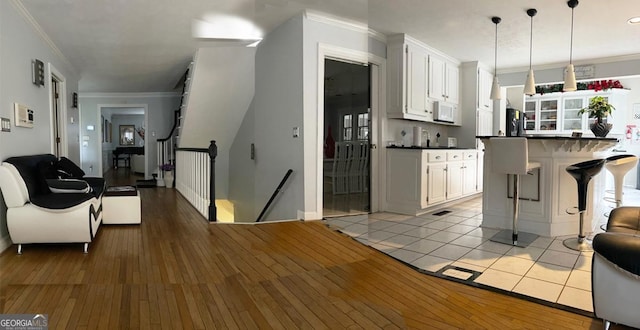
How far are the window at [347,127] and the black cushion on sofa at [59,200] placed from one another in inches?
121

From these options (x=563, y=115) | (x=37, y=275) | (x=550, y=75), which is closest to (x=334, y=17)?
(x=37, y=275)

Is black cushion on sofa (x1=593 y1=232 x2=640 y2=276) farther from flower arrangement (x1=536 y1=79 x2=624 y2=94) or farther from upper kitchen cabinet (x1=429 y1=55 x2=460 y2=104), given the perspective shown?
flower arrangement (x1=536 y1=79 x2=624 y2=94)

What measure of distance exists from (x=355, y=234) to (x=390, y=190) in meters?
1.36

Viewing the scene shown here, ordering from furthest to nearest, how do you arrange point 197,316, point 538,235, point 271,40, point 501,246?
point 271,40, point 538,235, point 501,246, point 197,316

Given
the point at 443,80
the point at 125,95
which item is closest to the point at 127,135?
the point at 125,95

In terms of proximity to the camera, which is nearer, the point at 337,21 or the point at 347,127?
the point at 337,21

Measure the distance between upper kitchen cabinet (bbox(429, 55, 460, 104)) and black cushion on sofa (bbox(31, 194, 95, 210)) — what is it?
14.4 feet

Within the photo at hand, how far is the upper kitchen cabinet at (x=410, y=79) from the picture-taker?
15.3 feet

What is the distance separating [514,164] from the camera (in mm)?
3342

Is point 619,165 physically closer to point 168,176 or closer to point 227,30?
point 227,30

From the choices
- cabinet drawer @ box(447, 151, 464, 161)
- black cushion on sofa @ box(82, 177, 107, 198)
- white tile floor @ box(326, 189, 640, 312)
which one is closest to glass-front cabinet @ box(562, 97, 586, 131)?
white tile floor @ box(326, 189, 640, 312)

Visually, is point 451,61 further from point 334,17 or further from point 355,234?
point 355,234

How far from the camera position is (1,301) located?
197 cm

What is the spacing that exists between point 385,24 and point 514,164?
7.12ft
